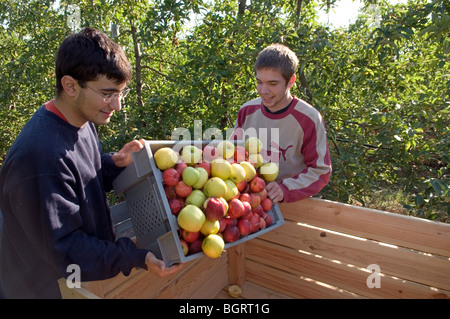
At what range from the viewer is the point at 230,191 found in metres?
1.65

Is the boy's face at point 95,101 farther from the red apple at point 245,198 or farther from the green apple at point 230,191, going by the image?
the red apple at point 245,198

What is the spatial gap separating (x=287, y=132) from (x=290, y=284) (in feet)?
3.86

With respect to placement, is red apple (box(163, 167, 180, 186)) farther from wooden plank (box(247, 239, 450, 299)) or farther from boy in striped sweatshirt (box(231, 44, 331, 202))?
wooden plank (box(247, 239, 450, 299))

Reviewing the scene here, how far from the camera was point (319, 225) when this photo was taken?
217cm

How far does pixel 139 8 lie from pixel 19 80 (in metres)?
1.88

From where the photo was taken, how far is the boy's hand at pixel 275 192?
1.88 m

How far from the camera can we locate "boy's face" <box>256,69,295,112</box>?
6.62 ft

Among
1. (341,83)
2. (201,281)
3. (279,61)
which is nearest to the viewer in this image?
(279,61)

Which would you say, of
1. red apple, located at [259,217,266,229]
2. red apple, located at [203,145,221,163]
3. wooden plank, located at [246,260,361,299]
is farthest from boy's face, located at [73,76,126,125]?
wooden plank, located at [246,260,361,299]

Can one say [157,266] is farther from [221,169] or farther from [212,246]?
[221,169]

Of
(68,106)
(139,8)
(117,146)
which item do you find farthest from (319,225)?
(139,8)

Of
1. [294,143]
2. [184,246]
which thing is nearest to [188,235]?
[184,246]

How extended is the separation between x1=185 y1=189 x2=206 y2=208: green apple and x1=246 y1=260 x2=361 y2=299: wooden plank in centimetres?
121

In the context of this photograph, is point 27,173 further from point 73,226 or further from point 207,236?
point 207,236
